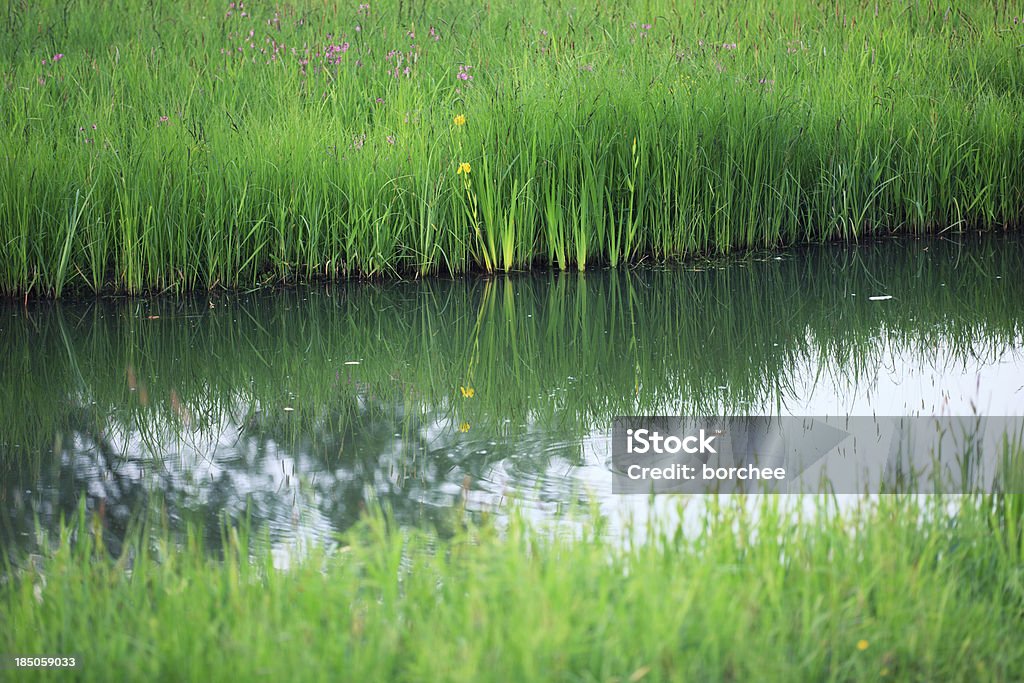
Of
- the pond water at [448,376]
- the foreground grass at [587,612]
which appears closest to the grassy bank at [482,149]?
the pond water at [448,376]

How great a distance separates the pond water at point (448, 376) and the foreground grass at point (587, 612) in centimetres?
74

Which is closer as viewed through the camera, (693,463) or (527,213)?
(693,463)

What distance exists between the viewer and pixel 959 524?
118 inches

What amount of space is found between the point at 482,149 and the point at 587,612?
4666 millimetres

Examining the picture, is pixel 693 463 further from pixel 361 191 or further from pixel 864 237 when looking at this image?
pixel 864 237

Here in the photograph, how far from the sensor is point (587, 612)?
2459mm

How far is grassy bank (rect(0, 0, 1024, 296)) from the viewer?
6.44 meters

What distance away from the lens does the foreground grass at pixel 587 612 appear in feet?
7.70

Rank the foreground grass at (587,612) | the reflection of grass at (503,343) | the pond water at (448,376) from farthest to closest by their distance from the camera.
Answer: the reflection of grass at (503,343)
the pond water at (448,376)
the foreground grass at (587,612)

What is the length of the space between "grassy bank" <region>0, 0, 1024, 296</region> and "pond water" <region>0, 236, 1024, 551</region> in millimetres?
284

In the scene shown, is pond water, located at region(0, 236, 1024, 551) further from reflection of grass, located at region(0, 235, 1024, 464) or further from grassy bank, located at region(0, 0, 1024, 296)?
grassy bank, located at region(0, 0, 1024, 296)

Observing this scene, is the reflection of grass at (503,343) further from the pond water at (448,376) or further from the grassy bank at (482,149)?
the grassy bank at (482,149)

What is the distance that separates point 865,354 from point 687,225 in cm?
207

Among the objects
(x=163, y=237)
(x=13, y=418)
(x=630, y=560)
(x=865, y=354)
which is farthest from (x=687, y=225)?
(x=630, y=560)
